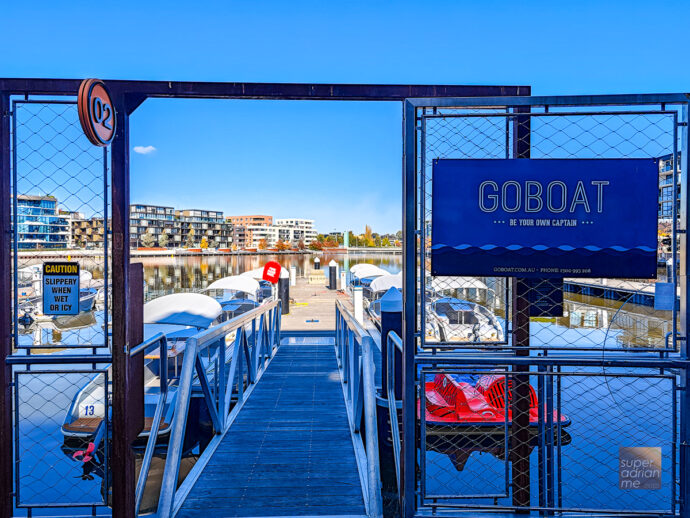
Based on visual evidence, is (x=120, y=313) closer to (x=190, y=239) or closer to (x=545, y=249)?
(x=545, y=249)

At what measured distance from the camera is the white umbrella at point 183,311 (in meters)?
7.82

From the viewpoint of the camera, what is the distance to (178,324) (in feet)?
25.2

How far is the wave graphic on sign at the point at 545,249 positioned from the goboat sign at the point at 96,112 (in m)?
1.89

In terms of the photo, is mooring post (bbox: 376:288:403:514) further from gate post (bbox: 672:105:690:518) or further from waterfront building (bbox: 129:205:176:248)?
waterfront building (bbox: 129:205:176:248)

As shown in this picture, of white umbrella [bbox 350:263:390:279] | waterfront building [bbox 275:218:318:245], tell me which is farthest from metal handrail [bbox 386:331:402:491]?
waterfront building [bbox 275:218:318:245]

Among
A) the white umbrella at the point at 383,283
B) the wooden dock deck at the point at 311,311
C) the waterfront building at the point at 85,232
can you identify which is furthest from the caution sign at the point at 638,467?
the white umbrella at the point at 383,283

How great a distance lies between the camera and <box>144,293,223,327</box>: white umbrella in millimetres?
7824

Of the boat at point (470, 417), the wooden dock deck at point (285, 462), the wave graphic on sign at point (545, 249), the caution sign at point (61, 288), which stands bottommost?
the boat at point (470, 417)

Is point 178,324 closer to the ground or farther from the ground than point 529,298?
closer to the ground

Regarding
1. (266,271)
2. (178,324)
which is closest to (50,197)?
(178,324)

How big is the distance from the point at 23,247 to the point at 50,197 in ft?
1.55

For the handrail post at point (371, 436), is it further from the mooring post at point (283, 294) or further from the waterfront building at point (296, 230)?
the waterfront building at point (296, 230)

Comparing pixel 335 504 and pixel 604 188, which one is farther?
pixel 335 504

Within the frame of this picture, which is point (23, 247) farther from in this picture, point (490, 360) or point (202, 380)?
point (490, 360)
